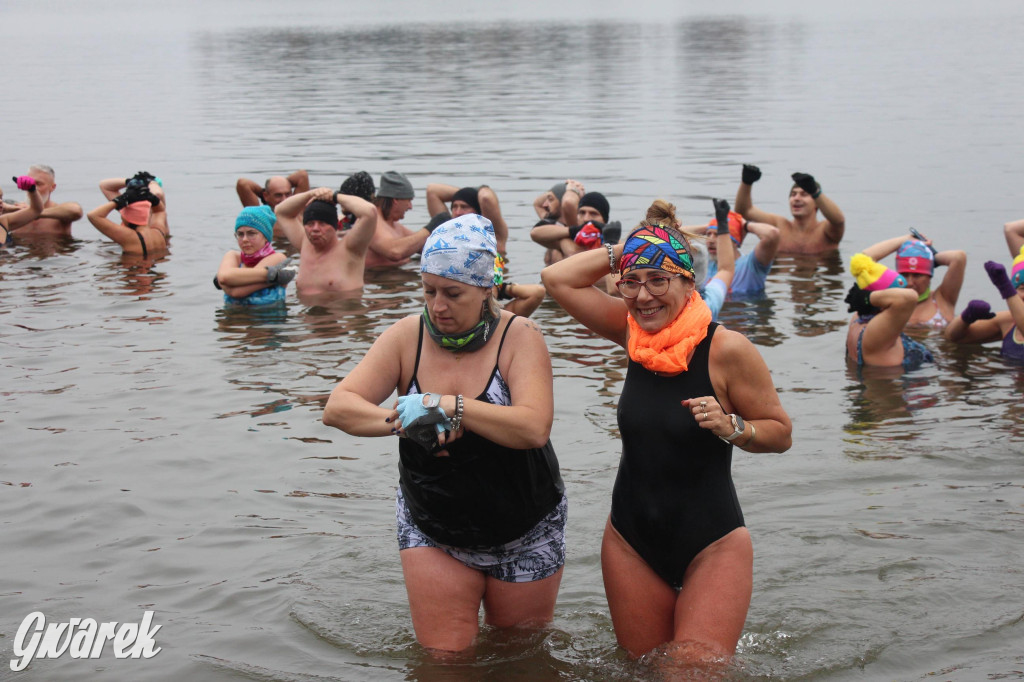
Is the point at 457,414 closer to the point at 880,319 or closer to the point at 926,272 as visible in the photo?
the point at 880,319

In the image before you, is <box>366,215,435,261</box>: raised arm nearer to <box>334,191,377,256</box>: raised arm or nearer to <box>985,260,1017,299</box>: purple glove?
<box>334,191,377,256</box>: raised arm

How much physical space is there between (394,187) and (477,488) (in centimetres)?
981

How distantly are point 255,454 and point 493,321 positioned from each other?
4.10 meters

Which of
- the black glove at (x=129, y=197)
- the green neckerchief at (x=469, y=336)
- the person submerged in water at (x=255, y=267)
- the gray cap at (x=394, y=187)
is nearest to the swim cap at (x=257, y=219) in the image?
the person submerged in water at (x=255, y=267)

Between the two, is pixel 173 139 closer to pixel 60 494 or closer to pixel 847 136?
pixel 847 136

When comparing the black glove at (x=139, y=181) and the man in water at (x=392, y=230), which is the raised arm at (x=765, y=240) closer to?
the man in water at (x=392, y=230)

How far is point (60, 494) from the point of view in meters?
7.62

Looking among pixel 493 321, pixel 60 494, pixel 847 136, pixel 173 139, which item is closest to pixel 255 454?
pixel 60 494

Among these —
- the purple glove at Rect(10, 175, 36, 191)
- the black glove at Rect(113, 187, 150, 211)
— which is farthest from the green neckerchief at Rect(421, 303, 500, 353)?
the purple glove at Rect(10, 175, 36, 191)

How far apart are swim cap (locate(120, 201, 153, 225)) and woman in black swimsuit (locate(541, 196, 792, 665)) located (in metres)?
12.3

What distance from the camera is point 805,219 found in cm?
1569

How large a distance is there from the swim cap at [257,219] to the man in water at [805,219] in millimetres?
5996

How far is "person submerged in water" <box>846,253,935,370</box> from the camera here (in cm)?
962

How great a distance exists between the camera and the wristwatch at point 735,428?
4.59 meters
